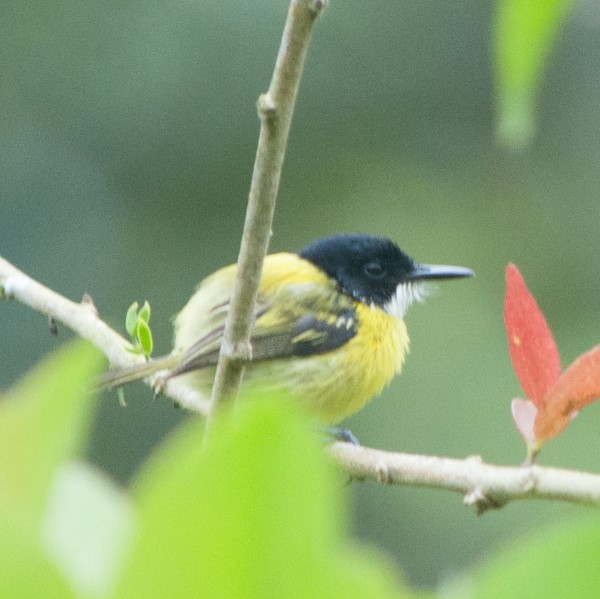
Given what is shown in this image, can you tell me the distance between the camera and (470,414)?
294 inches

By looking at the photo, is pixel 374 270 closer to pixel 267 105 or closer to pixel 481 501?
pixel 481 501

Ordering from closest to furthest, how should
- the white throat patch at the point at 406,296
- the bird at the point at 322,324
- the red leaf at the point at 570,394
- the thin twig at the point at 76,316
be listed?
the red leaf at the point at 570,394 < the thin twig at the point at 76,316 < the bird at the point at 322,324 < the white throat patch at the point at 406,296

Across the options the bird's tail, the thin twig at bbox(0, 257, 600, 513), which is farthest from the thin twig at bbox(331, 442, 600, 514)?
the bird's tail

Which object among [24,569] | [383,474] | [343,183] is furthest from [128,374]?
[343,183]

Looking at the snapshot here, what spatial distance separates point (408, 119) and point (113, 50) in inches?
103

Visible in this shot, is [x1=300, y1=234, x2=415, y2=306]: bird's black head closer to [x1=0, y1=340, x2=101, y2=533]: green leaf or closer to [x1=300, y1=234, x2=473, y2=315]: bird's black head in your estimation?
[x1=300, y1=234, x2=473, y2=315]: bird's black head

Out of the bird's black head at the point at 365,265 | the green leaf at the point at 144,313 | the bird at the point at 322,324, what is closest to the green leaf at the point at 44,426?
the green leaf at the point at 144,313

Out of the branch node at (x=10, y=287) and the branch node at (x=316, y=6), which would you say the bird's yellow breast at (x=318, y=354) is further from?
the branch node at (x=316, y=6)

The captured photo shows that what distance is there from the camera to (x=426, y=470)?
1.34 metres

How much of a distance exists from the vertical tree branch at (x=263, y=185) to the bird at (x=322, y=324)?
1.60m

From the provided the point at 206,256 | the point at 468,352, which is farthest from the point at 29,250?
the point at 468,352

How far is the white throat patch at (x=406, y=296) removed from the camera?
407 centimetres

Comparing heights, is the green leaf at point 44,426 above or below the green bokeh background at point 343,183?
below

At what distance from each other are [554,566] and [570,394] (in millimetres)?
534
